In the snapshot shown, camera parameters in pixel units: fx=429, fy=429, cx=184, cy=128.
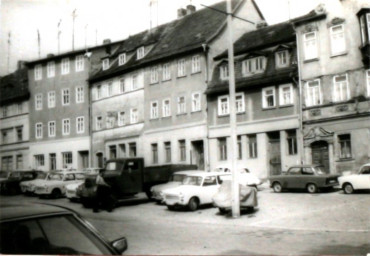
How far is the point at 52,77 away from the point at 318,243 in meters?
8.10

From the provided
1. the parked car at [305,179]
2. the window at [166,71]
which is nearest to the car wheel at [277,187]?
the parked car at [305,179]

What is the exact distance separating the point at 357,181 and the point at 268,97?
5779 millimetres

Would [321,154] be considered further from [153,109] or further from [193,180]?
[153,109]

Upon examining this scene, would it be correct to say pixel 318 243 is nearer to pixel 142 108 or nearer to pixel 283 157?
pixel 283 157

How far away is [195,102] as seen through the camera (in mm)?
18891

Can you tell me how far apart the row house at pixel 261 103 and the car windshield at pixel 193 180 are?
13.0ft

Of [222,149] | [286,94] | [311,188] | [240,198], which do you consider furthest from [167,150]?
[240,198]

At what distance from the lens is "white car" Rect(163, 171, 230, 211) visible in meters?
10.7

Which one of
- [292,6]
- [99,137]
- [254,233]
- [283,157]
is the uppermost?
[292,6]

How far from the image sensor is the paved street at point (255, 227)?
579 centimetres

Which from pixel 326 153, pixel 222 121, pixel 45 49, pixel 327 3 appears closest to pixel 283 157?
pixel 326 153

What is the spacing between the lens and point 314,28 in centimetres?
1380

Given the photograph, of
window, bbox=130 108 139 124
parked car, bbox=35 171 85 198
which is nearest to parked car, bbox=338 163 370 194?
parked car, bbox=35 171 85 198

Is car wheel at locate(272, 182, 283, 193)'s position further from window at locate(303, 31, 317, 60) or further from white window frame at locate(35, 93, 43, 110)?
white window frame at locate(35, 93, 43, 110)
